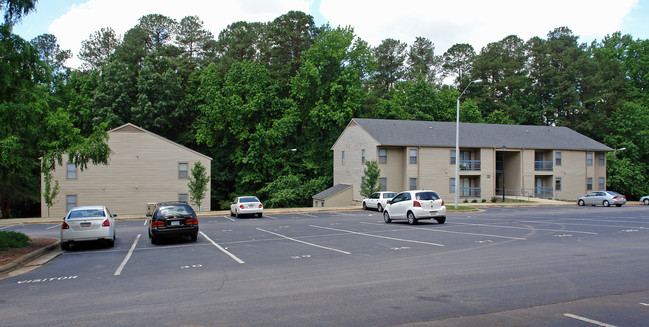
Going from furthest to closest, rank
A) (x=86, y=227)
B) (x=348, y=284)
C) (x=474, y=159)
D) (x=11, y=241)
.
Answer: (x=474, y=159), (x=86, y=227), (x=11, y=241), (x=348, y=284)

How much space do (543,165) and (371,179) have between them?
72.0 feet

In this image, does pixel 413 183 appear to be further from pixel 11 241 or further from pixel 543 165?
pixel 11 241

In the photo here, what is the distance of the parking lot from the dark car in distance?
23.1 inches

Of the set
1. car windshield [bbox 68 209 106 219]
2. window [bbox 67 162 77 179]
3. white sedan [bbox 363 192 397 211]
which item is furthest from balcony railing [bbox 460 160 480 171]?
car windshield [bbox 68 209 106 219]

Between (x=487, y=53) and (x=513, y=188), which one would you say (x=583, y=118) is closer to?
(x=487, y=53)

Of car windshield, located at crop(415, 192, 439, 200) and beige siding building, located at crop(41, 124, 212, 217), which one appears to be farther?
beige siding building, located at crop(41, 124, 212, 217)

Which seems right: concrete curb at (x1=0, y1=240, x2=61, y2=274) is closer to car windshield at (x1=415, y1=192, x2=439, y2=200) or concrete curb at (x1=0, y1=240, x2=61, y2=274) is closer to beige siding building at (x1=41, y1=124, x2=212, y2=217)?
car windshield at (x1=415, y1=192, x2=439, y2=200)

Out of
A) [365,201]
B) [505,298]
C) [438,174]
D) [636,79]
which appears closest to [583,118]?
[636,79]

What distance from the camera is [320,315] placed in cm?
702

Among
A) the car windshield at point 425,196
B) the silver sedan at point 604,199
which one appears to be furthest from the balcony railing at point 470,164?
the car windshield at point 425,196

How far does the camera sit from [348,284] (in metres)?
9.30

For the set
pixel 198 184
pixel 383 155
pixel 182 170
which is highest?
pixel 383 155

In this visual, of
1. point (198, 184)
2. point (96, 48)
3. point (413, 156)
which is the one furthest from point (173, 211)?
point (96, 48)

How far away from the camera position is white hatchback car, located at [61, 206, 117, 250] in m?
16.2
